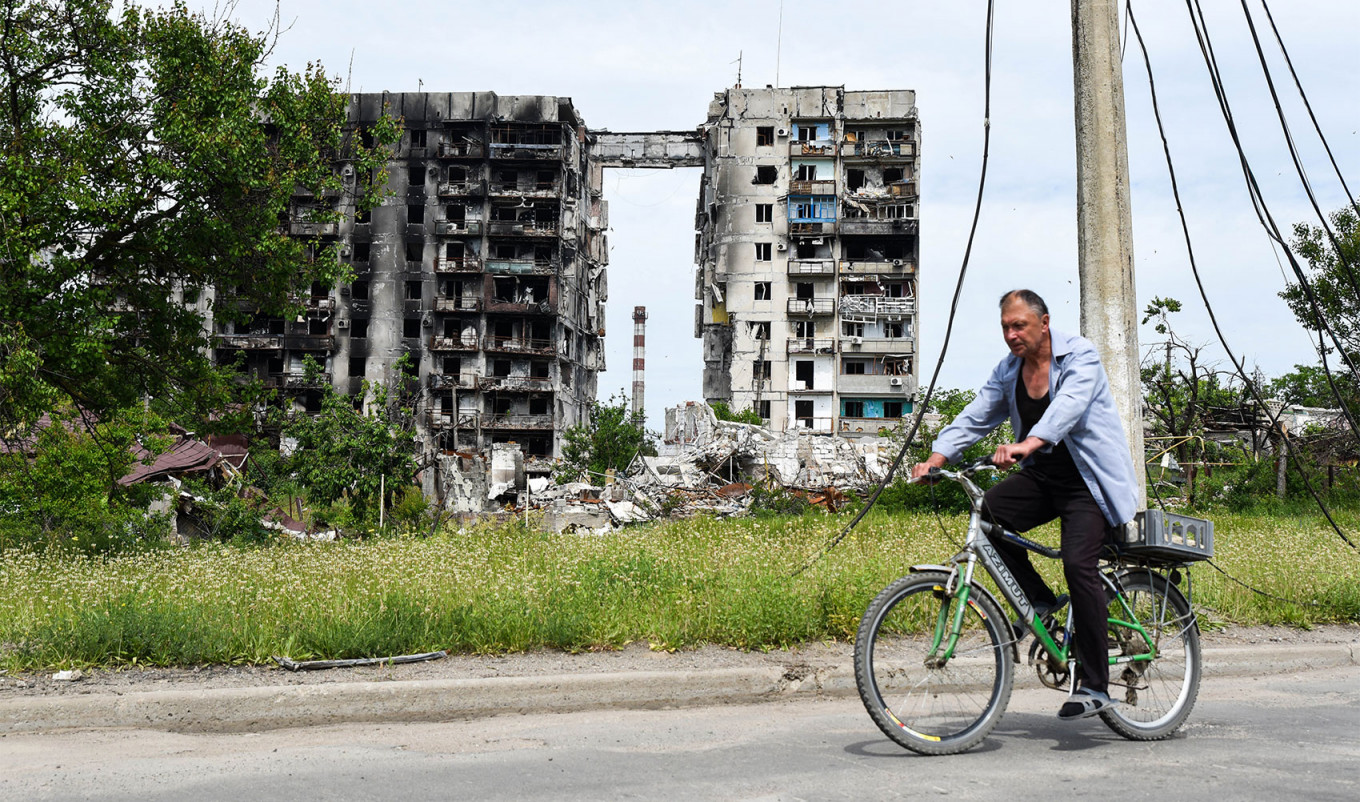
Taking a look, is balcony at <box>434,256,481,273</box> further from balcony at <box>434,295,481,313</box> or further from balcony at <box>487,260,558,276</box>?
balcony at <box>434,295,481,313</box>

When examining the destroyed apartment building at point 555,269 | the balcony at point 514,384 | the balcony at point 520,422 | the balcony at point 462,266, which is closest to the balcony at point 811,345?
the destroyed apartment building at point 555,269

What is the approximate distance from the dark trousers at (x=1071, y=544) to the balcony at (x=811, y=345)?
67.5m

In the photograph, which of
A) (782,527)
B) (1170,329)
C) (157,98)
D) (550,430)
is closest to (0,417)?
(157,98)

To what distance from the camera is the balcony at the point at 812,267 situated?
72.3 metres

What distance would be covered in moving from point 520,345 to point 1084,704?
223 ft

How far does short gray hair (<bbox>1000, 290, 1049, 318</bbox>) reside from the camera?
4.87 meters

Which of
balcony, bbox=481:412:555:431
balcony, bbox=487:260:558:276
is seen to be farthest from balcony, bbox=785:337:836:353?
balcony, bbox=481:412:555:431

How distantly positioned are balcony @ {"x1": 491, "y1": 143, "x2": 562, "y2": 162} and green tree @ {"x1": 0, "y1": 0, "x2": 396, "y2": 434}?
174 feet

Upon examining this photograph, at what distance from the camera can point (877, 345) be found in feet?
235

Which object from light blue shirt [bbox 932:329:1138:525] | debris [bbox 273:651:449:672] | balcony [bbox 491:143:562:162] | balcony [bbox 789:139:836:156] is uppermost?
balcony [bbox 789:139:836:156]

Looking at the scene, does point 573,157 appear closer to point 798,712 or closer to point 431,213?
point 431,213

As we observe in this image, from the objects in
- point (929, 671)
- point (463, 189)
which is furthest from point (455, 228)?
point (929, 671)

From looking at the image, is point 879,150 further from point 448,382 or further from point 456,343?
point 448,382

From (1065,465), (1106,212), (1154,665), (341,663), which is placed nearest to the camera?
(1065,465)
